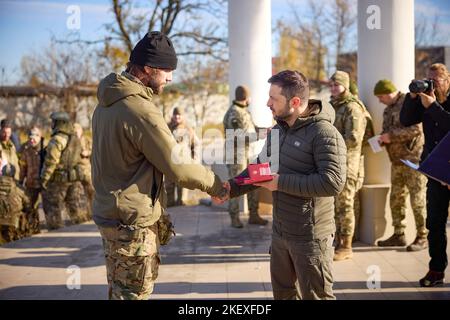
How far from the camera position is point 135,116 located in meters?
3.37

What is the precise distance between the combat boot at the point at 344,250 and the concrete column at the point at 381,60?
69cm

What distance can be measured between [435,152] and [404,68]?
9.69 ft

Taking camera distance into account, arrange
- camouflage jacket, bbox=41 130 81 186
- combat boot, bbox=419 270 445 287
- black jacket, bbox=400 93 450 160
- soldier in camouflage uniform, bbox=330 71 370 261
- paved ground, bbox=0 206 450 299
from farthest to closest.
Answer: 1. camouflage jacket, bbox=41 130 81 186
2. soldier in camouflage uniform, bbox=330 71 370 261
3. paved ground, bbox=0 206 450 299
4. combat boot, bbox=419 270 445 287
5. black jacket, bbox=400 93 450 160

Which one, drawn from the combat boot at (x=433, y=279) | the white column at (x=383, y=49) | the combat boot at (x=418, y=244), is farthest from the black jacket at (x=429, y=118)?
the combat boot at (x=418, y=244)

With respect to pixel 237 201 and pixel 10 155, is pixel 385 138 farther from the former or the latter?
pixel 10 155

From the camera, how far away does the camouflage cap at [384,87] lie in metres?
7.16

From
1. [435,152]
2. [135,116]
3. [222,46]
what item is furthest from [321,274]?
[222,46]

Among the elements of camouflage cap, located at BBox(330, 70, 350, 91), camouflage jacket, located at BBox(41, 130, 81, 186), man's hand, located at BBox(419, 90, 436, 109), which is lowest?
camouflage jacket, located at BBox(41, 130, 81, 186)

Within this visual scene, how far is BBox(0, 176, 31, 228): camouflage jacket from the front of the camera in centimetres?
851

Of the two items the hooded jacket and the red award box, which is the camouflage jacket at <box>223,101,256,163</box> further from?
the red award box

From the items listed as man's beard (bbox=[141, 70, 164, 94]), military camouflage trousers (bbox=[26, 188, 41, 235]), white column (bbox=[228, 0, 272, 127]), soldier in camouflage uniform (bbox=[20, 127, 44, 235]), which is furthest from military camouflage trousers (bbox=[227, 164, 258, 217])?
man's beard (bbox=[141, 70, 164, 94])

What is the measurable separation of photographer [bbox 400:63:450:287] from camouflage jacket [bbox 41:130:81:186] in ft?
19.3

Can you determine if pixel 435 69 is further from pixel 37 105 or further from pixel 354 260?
pixel 37 105

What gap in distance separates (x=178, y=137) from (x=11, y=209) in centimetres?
342
